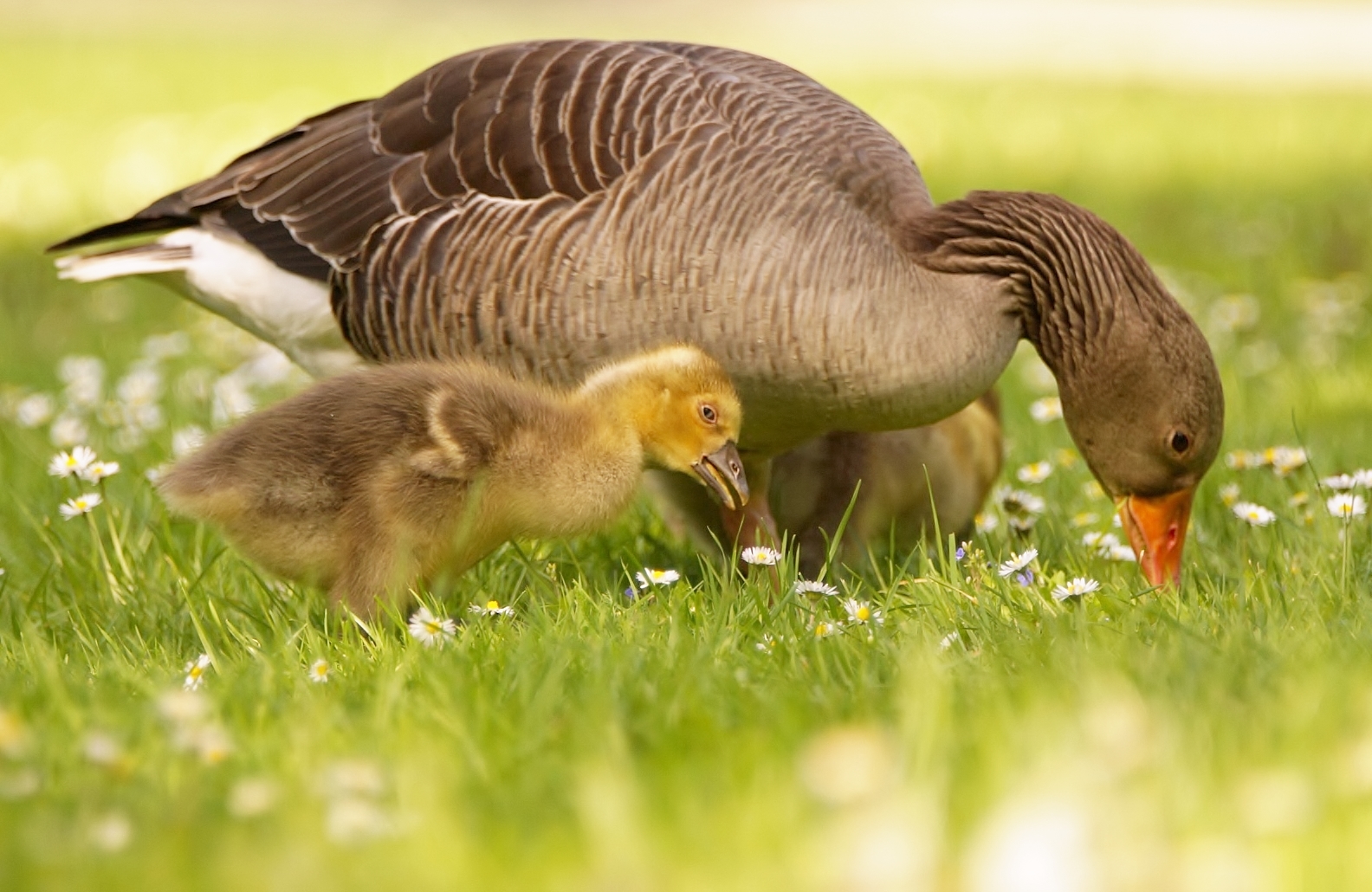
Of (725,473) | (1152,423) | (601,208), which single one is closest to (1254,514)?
(1152,423)

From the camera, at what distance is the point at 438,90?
534cm

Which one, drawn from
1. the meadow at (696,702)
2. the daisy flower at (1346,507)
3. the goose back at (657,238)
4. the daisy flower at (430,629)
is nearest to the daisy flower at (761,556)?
the meadow at (696,702)

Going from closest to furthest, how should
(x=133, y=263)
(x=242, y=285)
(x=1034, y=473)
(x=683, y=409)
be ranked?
(x=683, y=409)
(x=1034, y=473)
(x=242, y=285)
(x=133, y=263)

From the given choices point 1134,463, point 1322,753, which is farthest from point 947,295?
point 1322,753

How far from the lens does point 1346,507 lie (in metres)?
4.57

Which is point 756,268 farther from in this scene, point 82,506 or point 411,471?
point 82,506

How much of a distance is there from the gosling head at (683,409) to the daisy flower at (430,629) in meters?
0.74

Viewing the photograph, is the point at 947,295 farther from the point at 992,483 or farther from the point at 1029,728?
the point at 1029,728

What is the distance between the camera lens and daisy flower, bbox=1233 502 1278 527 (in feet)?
15.6

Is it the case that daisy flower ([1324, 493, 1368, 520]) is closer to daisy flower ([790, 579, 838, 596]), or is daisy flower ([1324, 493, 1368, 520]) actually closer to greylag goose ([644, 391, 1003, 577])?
greylag goose ([644, 391, 1003, 577])

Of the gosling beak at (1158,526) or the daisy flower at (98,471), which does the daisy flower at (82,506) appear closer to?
the daisy flower at (98,471)

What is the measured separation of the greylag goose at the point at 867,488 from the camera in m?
5.32

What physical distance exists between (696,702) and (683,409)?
1199 millimetres

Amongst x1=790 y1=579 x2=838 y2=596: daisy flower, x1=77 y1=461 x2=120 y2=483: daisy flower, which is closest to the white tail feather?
x1=77 y1=461 x2=120 y2=483: daisy flower
